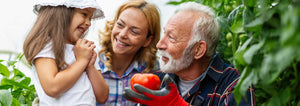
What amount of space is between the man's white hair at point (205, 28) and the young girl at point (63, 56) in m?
0.51

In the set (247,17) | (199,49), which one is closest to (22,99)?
(199,49)

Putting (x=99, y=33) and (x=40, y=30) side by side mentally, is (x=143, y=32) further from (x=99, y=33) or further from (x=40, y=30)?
(x=40, y=30)

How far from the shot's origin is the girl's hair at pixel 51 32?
4.14 feet

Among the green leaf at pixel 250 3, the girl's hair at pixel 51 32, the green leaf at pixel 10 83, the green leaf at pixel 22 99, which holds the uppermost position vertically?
the green leaf at pixel 250 3

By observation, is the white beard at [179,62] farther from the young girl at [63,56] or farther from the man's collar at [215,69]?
the young girl at [63,56]

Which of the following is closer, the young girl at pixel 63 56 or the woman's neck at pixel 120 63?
the young girl at pixel 63 56

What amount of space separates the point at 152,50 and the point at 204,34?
43 centimetres

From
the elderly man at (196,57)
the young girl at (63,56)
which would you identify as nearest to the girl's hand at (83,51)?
the young girl at (63,56)

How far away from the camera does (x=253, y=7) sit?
0.68 m

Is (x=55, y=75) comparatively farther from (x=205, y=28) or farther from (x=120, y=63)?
(x=205, y=28)

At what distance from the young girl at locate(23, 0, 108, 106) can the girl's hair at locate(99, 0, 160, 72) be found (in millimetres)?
357

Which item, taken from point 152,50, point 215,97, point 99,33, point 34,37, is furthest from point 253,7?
point 99,33

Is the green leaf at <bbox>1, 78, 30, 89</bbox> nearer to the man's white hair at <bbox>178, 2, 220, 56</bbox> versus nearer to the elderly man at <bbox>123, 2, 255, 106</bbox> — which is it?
the elderly man at <bbox>123, 2, 255, 106</bbox>

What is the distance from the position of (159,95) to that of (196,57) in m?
0.41
